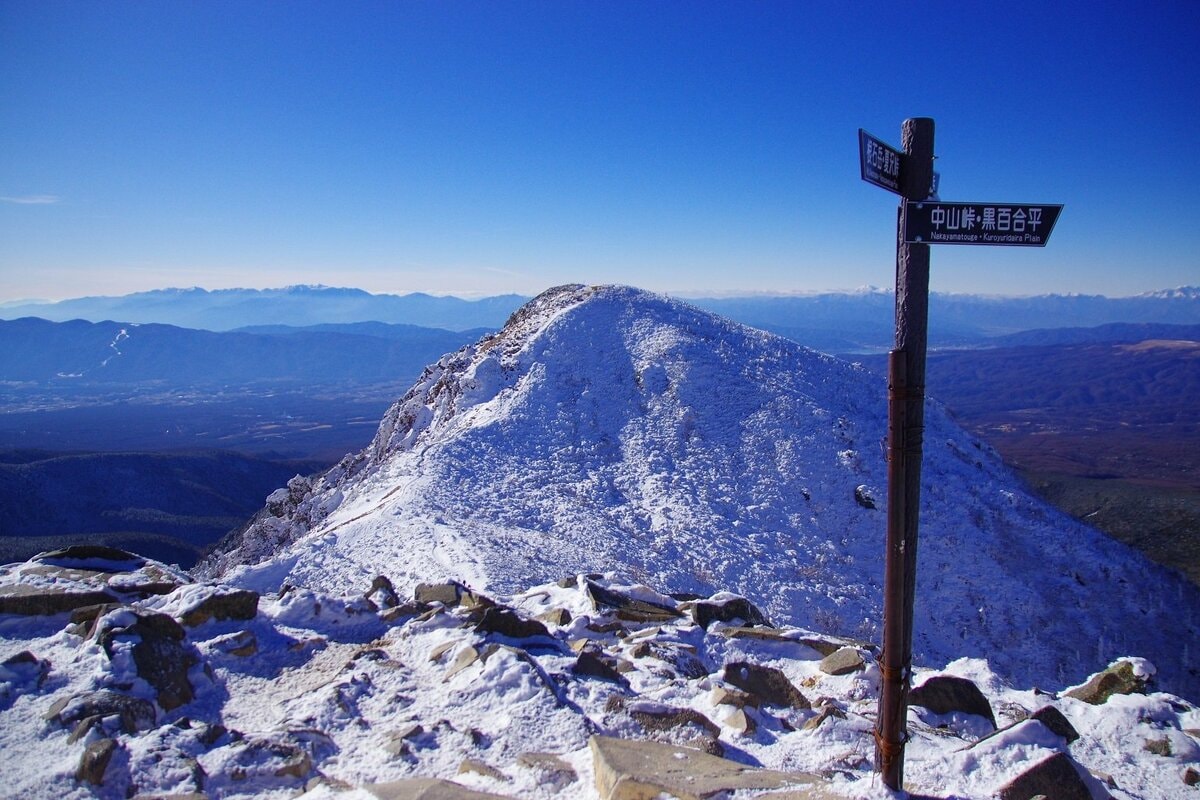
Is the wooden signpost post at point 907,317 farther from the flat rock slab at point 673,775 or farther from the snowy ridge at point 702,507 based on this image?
the snowy ridge at point 702,507

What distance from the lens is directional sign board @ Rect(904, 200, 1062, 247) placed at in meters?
5.88

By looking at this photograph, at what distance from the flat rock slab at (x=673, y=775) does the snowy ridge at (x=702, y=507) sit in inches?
399

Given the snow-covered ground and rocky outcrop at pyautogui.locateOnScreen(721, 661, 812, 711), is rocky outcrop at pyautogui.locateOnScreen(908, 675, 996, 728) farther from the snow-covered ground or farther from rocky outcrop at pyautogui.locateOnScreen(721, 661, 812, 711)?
rocky outcrop at pyautogui.locateOnScreen(721, 661, 812, 711)

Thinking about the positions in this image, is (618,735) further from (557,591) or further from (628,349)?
(628,349)

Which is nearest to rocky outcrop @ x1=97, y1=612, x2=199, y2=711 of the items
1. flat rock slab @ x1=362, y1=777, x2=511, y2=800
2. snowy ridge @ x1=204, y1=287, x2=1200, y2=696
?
flat rock slab @ x1=362, y1=777, x2=511, y2=800

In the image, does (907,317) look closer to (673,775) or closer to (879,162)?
(879,162)

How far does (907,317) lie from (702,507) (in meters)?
21.4

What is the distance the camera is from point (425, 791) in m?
6.84

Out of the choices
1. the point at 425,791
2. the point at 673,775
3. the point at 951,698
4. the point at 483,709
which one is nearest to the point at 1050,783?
the point at 951,698

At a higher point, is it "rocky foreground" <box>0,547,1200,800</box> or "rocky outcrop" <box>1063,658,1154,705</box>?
"rocky foreground" <box>0,547,1200,800</box>

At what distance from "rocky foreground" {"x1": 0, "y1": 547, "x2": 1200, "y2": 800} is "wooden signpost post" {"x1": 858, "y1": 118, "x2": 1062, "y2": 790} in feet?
3.45

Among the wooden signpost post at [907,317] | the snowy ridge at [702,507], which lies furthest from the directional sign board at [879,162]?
the snowy ridge at [702,507]

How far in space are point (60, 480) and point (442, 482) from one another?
361 ft

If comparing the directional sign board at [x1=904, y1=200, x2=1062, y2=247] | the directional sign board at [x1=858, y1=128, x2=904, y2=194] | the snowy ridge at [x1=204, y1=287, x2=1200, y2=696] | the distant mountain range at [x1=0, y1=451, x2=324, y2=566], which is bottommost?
the distant mountain range at [x1=0, y1=451, x2=324, y2=566]
